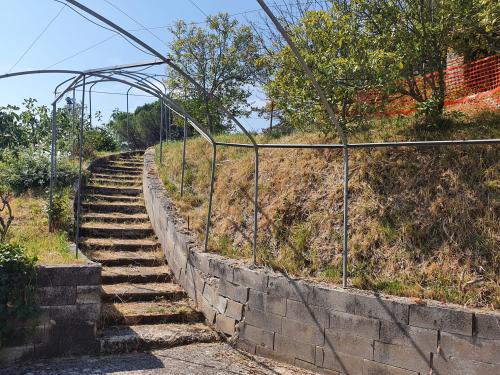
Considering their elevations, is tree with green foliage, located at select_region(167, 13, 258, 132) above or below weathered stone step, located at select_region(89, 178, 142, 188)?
above

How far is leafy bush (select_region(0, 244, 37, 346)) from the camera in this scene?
4.38 metres

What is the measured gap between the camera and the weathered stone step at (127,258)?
654 cm

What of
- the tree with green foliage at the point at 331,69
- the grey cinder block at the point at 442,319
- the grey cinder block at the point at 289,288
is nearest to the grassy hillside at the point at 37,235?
the grey cinder block at the point at 289,288

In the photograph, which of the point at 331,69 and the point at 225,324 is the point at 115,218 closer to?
the point at 225,324

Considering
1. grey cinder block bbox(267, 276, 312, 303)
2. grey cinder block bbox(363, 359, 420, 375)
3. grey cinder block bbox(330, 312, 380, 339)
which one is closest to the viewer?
grey cinder block bbox(363, 359, 420, 375)

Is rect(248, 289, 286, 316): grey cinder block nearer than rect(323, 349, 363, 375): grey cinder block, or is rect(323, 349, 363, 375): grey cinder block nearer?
rect(323, 349, 363, 375): grey cinder block

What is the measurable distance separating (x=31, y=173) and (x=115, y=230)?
283 centimetres

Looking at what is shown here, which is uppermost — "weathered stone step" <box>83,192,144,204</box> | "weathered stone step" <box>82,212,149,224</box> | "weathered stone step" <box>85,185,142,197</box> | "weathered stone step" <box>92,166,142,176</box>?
"weathered stone step" <box>92,166,142,176</box>

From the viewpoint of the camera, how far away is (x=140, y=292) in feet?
19.6

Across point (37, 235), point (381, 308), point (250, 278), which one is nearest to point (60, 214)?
point (37, 235)

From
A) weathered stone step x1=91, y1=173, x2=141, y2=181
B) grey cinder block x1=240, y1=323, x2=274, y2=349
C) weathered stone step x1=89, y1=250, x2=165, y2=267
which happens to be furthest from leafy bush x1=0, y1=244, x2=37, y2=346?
weathered stone step x1=91, y1=173, x2=141, y2=181

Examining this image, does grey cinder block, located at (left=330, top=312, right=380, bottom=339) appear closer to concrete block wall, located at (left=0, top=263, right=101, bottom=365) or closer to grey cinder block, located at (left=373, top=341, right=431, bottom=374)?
grey cinder block, located at (left=373, top=341, right=431, bottom=374)

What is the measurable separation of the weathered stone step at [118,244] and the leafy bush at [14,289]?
7.30 ft

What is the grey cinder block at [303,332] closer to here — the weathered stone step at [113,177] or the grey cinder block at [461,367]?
the grey cinder block at [461,367]
